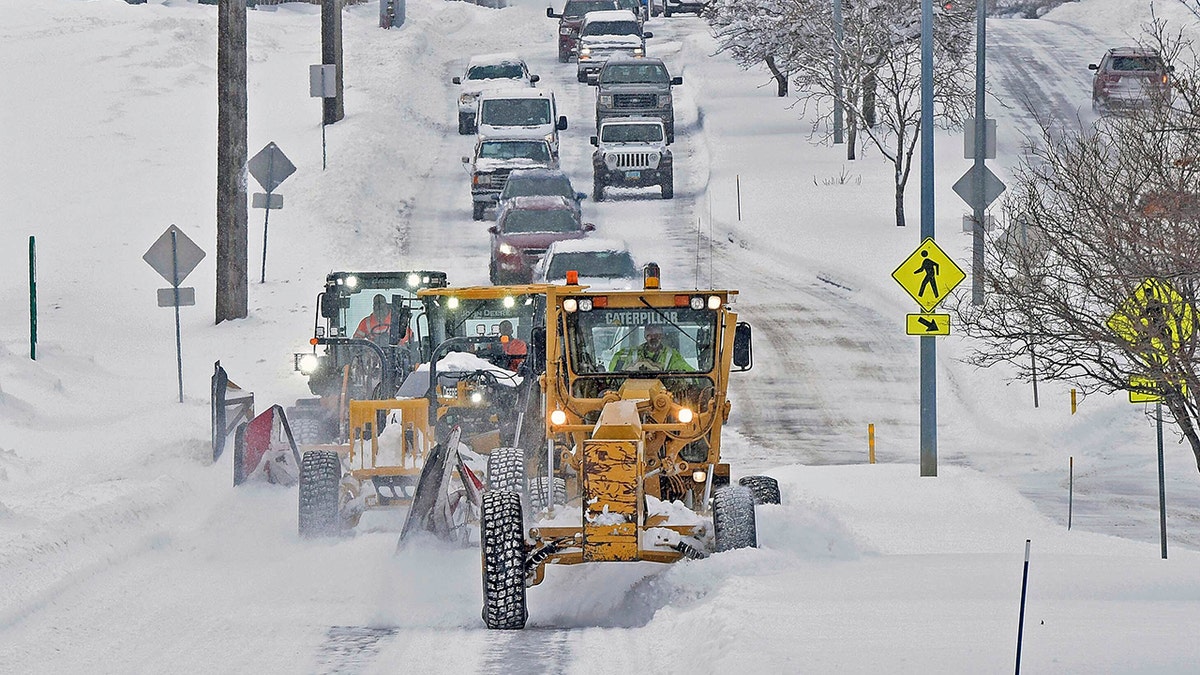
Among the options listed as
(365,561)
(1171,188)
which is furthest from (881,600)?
(1171,188)

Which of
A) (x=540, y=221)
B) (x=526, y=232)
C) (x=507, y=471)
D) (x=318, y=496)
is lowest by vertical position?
(x=318, y=496)

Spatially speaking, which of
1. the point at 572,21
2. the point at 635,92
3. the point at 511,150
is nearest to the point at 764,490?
the point at 511,150

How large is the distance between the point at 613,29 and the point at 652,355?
→ 1526 inches

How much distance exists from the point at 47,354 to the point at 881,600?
14.9 m

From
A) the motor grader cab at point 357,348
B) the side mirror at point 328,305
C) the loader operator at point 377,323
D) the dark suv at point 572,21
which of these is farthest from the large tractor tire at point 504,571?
the dark suv at point 572,21

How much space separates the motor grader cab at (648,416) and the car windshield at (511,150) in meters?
21.0

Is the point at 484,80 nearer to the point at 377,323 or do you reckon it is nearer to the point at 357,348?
the point at 377,323

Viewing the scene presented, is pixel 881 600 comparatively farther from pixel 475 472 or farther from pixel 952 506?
pixel 952 506

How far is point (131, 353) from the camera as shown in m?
23.9

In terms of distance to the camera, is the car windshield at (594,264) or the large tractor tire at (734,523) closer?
the large tractor tire at (734,523)

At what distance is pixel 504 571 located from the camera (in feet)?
33.0

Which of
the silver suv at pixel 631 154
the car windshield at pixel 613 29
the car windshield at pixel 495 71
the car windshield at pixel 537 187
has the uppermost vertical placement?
the car windshield at pixel 613 29

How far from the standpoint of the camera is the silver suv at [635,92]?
3959cm

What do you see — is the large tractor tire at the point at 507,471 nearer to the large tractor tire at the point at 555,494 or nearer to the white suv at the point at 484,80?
the large tractor tire at the point at 555,494
